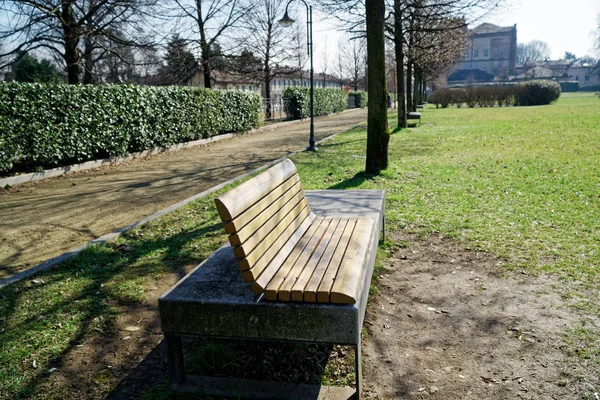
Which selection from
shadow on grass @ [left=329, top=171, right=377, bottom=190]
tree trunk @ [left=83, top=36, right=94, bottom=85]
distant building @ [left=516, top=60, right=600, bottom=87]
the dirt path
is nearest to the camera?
the dirt path

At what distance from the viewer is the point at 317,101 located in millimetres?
36031

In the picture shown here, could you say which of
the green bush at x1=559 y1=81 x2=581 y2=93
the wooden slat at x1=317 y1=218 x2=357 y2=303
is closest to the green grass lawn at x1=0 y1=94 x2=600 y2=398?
the wooden slat at x1=317 y1=218 x2=357 y2=303

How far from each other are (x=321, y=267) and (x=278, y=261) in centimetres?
28

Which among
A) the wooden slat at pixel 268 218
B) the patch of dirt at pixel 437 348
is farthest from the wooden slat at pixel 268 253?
the patch of dirt at pixel 437 348

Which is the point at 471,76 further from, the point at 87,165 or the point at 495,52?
the point at 87,165

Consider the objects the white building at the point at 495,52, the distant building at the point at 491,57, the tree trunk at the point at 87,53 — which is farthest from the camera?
the white building at the point at 495,52

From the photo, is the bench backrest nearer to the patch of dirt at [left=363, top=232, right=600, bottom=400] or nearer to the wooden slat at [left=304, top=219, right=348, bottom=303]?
the wooden slat at [left=304, top=219, right=348, bottom=303]

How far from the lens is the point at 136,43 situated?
58.4ft

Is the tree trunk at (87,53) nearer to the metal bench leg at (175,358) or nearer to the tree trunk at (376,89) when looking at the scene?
the tree trunk at (376,89)

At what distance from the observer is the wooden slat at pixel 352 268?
2.45 metres

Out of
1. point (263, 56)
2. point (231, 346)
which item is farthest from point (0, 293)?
point (263, 56)

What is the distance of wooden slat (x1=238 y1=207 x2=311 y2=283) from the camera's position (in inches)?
97.3

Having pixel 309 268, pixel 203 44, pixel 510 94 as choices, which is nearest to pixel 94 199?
pixel 309 268

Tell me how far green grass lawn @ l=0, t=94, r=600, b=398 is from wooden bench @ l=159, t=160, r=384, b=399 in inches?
29.1
